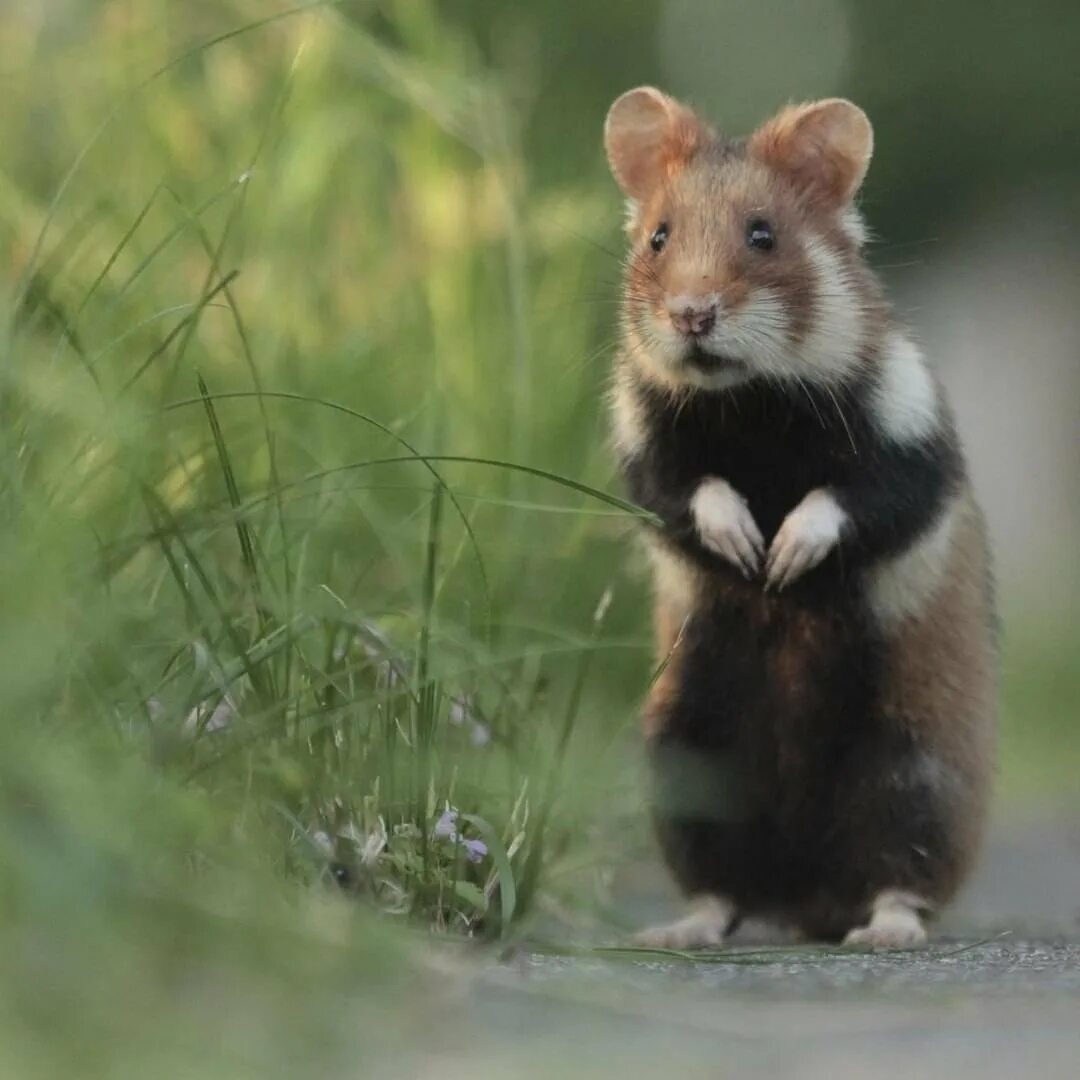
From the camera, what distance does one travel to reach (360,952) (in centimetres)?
188

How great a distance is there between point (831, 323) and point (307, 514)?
0.92 meters

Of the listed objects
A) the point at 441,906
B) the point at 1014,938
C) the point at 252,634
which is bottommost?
the point at 1014,938

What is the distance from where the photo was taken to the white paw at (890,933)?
317 centimetres

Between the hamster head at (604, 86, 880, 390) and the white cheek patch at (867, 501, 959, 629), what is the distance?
0.30 m

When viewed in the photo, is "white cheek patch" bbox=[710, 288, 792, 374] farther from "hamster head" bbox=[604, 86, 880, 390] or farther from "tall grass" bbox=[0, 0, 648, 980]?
"tall grass" bbox=[0, 0, 648, 980]

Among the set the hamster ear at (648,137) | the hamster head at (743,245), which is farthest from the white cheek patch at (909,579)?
the hamster ear at (648,137)

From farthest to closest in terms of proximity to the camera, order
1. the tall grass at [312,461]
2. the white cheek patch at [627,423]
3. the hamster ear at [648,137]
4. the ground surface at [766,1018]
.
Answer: the hamster ear at [648,137]
the white cheek patch at [627,423]
the tall grass at [312,461]
the ground surface at [766,1018]

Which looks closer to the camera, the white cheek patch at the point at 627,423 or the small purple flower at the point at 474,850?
the small purple flower at the point at 474,850

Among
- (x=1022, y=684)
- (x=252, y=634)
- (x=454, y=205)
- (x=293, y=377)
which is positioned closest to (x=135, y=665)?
(x=252, y=634)

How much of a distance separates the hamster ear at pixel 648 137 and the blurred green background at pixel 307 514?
0.26 metres

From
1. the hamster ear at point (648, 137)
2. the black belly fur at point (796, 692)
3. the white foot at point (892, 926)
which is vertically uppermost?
the hamster ear at point (648, 137)

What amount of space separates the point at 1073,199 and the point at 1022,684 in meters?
2.72

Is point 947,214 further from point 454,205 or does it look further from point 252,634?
point 252,634

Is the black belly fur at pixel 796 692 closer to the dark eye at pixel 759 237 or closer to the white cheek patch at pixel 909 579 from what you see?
the white cheek patch at pixel 909 579
